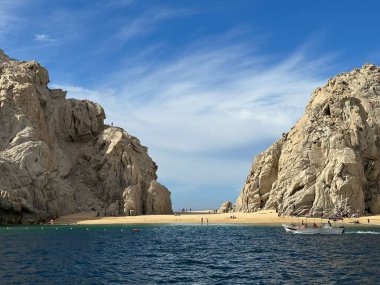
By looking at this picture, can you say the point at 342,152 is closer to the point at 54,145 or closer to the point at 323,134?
the point at 323,134

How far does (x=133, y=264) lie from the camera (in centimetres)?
4425

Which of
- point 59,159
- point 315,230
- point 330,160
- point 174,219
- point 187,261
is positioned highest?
point 59,159

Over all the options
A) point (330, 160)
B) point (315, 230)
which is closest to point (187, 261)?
point (315, 230)

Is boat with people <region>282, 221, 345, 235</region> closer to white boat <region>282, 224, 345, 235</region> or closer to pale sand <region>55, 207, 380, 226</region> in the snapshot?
white boat <region>282, 224, 345, 235</region>

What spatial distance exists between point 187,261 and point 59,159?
91515mm

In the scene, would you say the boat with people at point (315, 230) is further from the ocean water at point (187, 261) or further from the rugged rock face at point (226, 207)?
the rugged rock face at point (226, 207)

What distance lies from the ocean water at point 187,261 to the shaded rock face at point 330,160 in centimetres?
3393

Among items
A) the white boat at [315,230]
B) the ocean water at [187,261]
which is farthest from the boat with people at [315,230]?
the ocean water at [187,261]

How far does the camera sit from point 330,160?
106188mm

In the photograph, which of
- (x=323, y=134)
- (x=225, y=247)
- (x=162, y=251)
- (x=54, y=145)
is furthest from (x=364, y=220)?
(x=54, y=145)

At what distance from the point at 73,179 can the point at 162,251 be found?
3144 inches

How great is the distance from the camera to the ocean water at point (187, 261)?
35938mm

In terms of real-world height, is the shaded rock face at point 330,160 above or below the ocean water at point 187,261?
above

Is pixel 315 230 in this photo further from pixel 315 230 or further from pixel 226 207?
pixel 226 207
